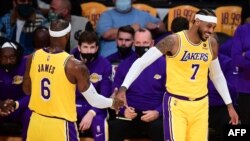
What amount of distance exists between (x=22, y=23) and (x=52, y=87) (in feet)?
11.1

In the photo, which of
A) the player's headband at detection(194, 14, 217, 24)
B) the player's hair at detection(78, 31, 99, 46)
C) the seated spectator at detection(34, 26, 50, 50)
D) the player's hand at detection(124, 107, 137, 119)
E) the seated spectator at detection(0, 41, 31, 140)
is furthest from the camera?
the seated spectator at detection(34, 26, 50, 50)

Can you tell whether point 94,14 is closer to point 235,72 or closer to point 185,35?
point 235,72

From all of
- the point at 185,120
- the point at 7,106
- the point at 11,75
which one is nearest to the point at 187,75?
the point at 185,120

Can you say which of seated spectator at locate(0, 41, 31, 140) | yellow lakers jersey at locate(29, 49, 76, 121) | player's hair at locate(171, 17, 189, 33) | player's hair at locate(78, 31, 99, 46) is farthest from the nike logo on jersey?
seated spectator at locate(0, 41, 31, 140)

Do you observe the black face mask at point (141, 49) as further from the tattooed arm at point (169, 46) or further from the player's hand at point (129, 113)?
the tattooed arm at point (169, 46)

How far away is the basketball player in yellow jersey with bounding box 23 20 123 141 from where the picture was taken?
5086 millimetres

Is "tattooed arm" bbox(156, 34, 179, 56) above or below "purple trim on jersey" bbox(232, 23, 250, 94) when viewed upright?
above

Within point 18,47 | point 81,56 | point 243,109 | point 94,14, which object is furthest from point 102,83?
point 94,14

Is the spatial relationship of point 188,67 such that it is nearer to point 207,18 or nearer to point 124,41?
point 207,18

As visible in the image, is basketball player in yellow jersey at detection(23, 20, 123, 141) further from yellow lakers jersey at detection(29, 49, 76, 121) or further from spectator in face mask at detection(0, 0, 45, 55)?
spectator in face mask at detection(0, 0, 45, 55)

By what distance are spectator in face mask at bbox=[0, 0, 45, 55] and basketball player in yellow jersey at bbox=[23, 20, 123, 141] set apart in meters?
2.87

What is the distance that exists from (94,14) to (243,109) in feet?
9.60

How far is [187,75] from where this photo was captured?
5.77m

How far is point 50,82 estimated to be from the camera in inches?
202
